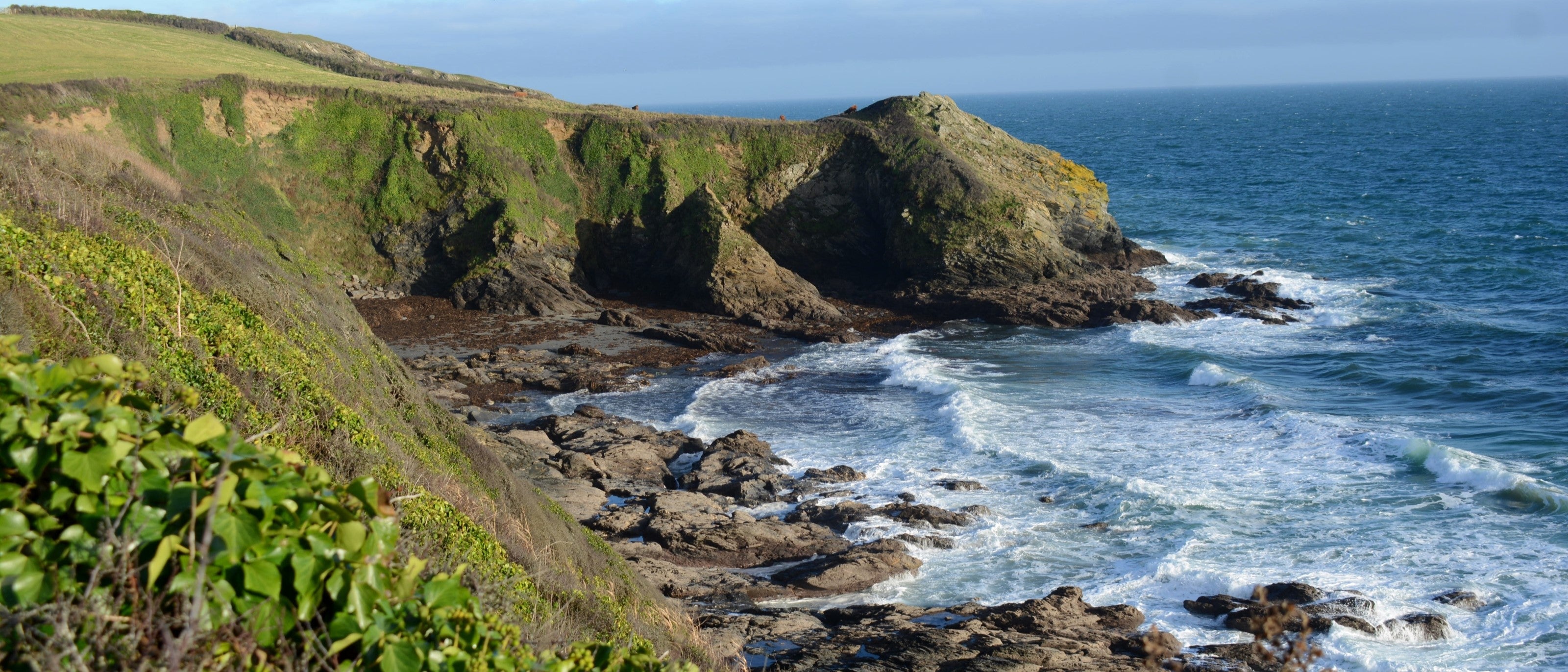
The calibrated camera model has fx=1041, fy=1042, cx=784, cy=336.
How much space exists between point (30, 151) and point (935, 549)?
1711 centimetres

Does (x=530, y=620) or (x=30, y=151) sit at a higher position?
(x=30, y=151)

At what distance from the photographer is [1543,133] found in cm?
10188

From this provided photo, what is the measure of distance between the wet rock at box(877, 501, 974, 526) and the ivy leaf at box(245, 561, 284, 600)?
1611 centimetres

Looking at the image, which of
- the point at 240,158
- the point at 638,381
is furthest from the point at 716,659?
the point at 240,158

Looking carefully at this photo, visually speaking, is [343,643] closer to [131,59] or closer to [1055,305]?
[1055,305]

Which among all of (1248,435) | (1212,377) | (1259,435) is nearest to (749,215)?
(1212,377)

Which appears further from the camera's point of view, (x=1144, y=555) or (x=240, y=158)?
(x=240, y=158)

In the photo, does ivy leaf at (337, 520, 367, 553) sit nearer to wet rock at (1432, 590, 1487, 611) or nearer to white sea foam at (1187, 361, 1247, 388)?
wet rock at (1432, 590, 1487, 611)

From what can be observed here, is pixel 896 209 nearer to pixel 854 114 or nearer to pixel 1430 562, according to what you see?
pixel 854 114

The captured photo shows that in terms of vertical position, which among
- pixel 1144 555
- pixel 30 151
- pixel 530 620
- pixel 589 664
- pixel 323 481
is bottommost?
pixel 1144 555

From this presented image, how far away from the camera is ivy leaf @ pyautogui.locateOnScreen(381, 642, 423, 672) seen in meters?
4.65

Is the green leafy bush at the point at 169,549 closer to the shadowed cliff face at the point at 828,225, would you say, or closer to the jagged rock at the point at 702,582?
the jagged rock at the point at 702,582

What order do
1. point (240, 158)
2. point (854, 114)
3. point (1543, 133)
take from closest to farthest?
point (240, 158), point (854, 114), point (1543, 133)

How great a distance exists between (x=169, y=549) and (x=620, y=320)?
31.0 m
